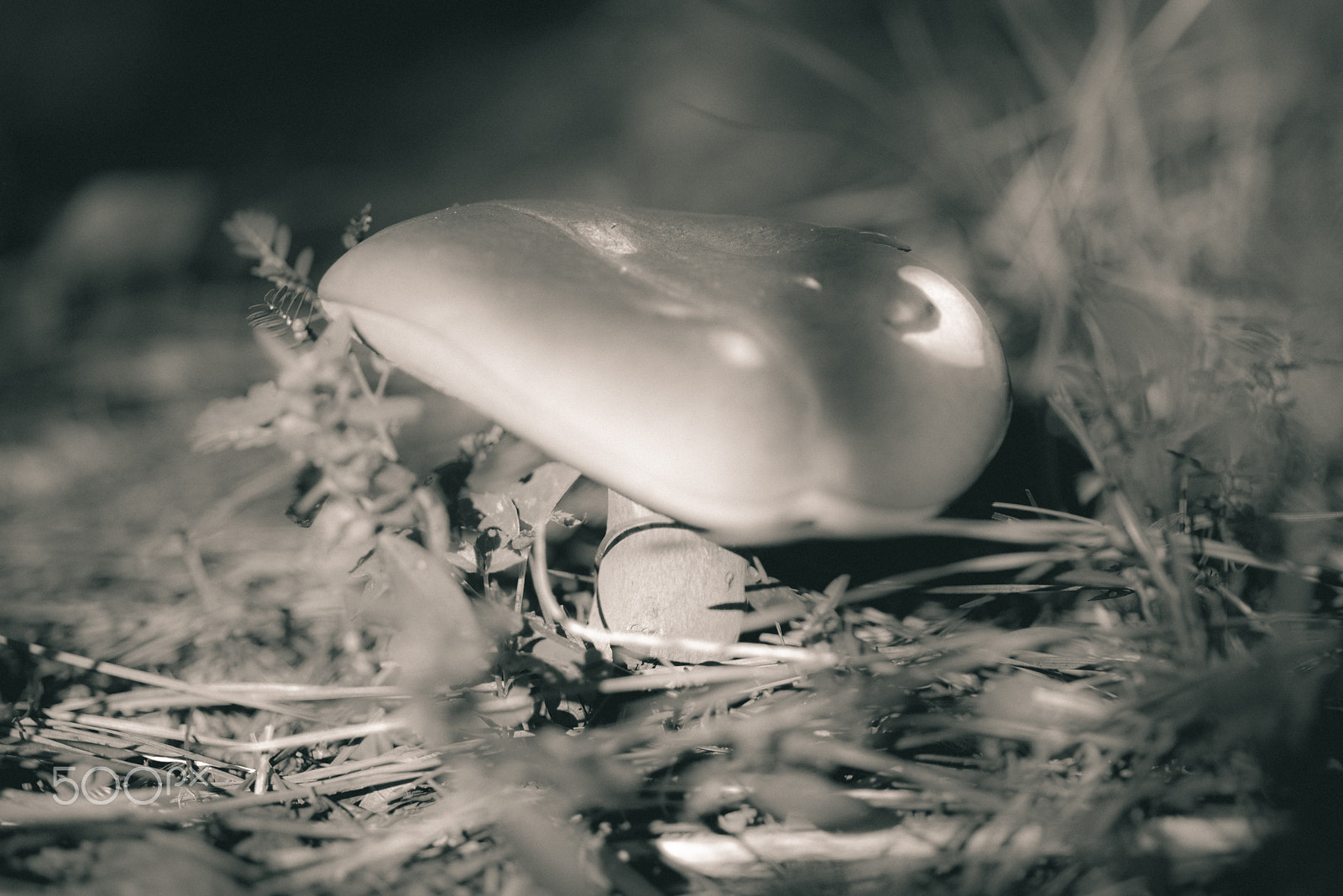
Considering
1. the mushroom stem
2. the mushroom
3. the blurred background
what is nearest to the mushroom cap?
the mushroom

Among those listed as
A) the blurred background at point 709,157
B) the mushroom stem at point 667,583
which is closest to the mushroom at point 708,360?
the mushroom stem at point 667,583

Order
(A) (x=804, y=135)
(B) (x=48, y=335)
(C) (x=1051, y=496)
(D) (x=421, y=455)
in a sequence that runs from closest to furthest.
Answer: (D) (x=421, y=455) < (C) (x=1051, y=496) < (B) (x=48, y=335) < (A) (x=804, y=135)

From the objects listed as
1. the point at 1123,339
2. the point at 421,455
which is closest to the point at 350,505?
the point at 421,455

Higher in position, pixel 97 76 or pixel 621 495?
pixel 97 76

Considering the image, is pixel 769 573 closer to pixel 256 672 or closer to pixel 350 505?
pixel 350 505

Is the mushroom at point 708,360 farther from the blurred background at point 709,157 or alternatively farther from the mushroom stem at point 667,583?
the blurred background at point 709,157

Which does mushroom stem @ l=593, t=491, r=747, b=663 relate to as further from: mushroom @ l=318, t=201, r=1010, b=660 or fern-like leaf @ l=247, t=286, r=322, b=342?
fern-like leaf @ l=247, t=286, r=322, b=342
